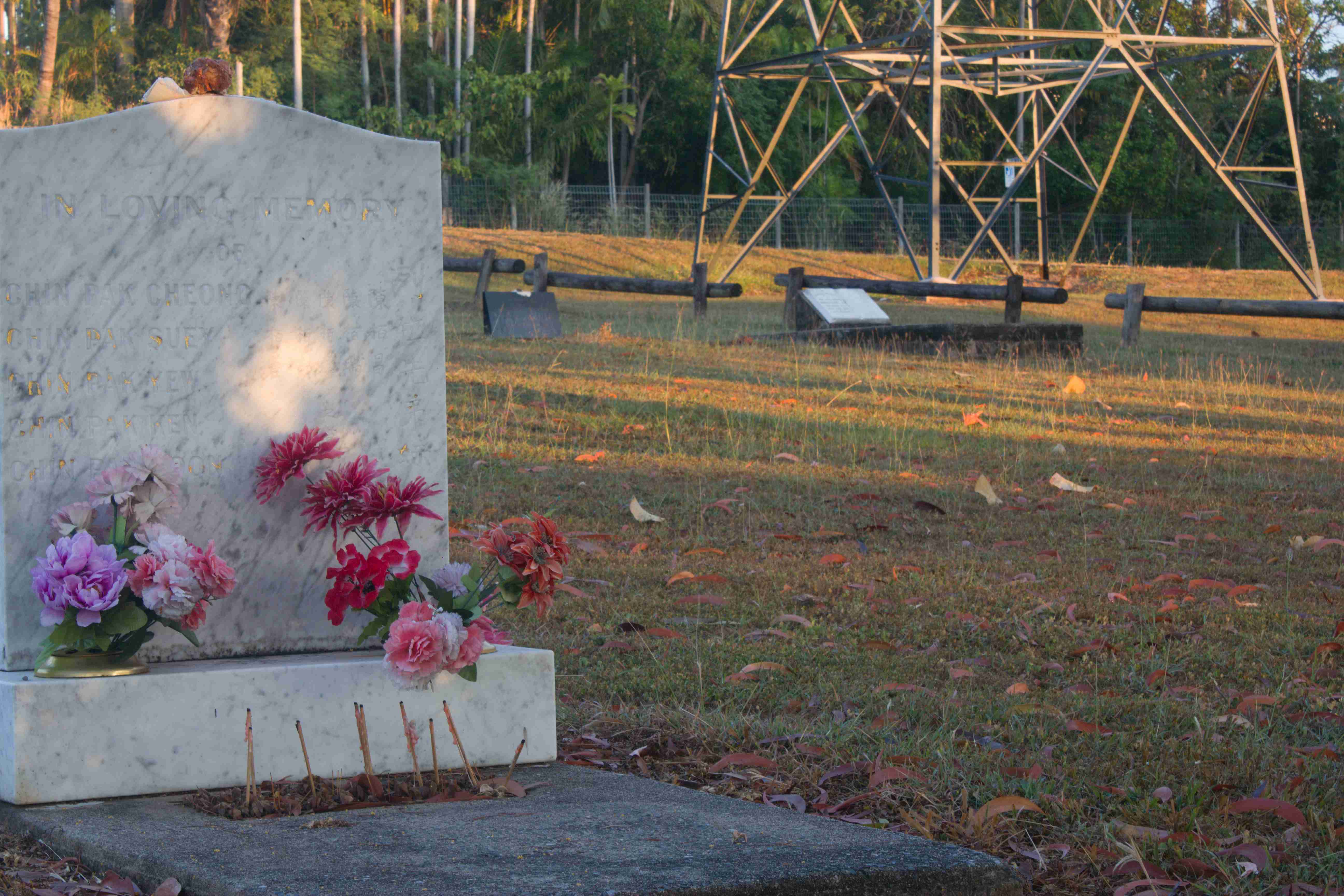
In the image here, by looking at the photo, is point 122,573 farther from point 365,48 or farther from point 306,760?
point 365,48

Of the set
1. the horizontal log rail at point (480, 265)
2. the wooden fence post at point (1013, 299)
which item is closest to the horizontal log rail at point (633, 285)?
the horizontal log rail at point (480, 265)

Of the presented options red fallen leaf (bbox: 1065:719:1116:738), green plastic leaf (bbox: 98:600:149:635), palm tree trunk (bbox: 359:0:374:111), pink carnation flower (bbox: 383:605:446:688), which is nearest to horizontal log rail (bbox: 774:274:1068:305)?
red fallen leaf (bbox: 1065:719:1116:738)

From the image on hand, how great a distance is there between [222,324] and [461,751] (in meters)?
1.39

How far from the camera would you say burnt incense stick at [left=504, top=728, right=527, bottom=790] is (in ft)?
12.1

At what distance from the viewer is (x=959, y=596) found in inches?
239

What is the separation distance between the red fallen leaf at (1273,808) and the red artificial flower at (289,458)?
2512 mm

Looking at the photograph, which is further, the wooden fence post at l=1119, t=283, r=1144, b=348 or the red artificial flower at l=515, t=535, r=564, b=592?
the wooden fence post at l=1119, t=283, r=1144, b=348

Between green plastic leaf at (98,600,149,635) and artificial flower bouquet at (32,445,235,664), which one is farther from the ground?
artificial flower bouquet at (32,445,235,664)

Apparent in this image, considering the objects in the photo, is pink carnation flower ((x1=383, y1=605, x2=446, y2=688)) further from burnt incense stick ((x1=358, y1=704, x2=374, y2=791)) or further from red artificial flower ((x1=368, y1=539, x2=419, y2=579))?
red artificial flower ((x1=368, y1=539, x2=419, y2=579))

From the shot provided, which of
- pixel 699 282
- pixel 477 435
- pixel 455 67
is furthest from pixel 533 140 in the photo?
pixel 477 435

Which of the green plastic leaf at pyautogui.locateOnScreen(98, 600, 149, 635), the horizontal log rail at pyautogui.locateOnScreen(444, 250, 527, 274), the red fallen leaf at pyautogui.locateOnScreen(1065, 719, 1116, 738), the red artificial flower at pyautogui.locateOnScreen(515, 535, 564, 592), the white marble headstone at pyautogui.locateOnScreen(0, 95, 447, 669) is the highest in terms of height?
the horizontal log rail at pyautogui.locateOnScreen(444, 250, 527, 274)

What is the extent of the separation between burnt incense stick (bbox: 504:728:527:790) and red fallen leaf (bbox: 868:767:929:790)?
88 centimetres

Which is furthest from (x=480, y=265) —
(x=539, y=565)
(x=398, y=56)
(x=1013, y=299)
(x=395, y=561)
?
(x=398, y=56)

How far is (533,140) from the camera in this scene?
4441 cm
